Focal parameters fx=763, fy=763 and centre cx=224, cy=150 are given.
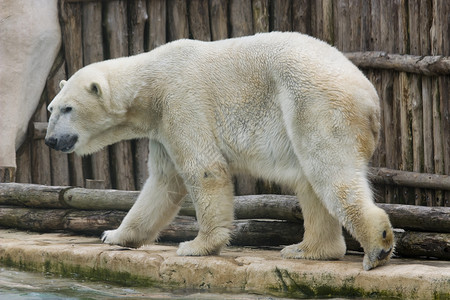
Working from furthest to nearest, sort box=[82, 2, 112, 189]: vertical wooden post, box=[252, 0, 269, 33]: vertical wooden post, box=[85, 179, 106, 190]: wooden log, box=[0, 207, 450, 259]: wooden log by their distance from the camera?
box=[82, 2, 112, 189]: vertical wooden post < box=[85, 179, 106, 190]: wooden log < box=[252, 0, 269, 33]: vertical wooden post < box=[0, 207, 450, 259]: wooden log

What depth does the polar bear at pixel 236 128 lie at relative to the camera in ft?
15.3

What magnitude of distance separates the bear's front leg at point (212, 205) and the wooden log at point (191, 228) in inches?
33.2

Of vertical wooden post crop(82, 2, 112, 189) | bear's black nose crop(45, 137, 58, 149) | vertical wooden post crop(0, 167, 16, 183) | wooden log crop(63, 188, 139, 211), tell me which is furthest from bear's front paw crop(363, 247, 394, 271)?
vertical wooden post crop(0, 167, 16, 183)

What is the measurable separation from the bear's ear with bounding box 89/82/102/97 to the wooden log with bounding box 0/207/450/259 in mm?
1475

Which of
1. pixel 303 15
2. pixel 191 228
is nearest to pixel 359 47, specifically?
pixel 303 15

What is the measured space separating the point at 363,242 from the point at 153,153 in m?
1.83

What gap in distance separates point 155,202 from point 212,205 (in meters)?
0.65

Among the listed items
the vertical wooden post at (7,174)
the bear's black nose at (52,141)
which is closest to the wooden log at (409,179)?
the bear's black nose at (52,141)

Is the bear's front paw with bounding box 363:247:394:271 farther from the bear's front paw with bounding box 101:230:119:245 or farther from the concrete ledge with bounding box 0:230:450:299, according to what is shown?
the bear's front paw with bounding box 101:230:119:245

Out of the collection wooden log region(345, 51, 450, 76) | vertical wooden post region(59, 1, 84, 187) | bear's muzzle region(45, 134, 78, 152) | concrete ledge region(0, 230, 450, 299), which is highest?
vertical wooden post region(59, 1, 84, 187)

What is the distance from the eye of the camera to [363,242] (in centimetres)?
452

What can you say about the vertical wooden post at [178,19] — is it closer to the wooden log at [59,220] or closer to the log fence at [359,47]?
the log fence at [359,47]

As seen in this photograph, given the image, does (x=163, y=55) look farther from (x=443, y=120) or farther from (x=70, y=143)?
→ (x=443, y=120)

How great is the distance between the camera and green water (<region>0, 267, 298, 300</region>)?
461 centimetres
